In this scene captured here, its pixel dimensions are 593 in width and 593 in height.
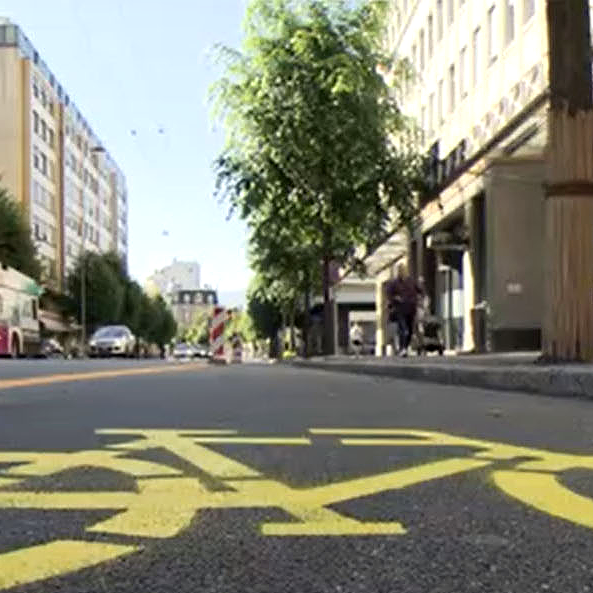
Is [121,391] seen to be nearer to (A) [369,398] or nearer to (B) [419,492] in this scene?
(A) [369,398]

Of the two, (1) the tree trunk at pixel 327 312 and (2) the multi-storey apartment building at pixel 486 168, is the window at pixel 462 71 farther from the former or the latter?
(1) the tree trunk at pixel 327 312

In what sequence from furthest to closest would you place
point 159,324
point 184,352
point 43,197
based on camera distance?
point 159,324, point 43,197, point 184,352

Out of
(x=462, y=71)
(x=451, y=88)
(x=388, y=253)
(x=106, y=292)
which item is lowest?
(x=388, y=253)

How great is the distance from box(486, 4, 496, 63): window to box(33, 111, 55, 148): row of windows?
6675 centimetres

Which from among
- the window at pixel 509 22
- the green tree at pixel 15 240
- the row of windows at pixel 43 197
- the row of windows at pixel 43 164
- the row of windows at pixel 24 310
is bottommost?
the row of windows at pixel 24 310

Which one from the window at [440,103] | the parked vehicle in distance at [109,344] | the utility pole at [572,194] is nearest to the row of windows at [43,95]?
the parked vehicle in distance at [109,344]

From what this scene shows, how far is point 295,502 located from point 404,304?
17.6m

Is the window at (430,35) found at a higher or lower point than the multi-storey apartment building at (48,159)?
lower

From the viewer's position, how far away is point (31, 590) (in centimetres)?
305

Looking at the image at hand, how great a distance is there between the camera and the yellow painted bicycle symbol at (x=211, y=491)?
3.57 meters

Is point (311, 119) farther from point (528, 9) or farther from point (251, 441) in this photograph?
point (251, 441)

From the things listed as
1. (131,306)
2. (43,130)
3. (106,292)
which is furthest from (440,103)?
(131,306)

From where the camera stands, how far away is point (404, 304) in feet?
71.6

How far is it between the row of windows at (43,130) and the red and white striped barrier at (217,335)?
209ft
